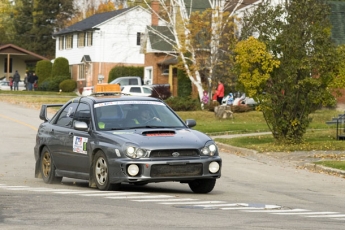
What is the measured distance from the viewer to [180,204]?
41.7 ft

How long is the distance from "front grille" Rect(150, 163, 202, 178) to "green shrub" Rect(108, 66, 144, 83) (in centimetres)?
6050

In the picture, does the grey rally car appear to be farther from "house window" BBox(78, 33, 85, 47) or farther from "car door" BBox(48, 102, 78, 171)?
"house window" BBox(78, 33, 85, 47)

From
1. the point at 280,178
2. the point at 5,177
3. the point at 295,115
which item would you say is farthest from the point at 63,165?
the point at 295,115

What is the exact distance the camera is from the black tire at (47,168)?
16.2 metres

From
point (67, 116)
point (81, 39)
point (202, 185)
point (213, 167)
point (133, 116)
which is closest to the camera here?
point (213, 167)

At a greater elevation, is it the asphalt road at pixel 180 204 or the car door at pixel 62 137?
the car door at pixel 62 137

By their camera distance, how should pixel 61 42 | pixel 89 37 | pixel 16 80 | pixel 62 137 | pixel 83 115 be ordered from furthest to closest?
pixel 61 42 < pixel 89 37 < pixel 16 80 < pixel 62 137 < pixel 83 115

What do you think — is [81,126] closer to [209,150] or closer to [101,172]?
[101,172]

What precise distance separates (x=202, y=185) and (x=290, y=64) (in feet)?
38.0

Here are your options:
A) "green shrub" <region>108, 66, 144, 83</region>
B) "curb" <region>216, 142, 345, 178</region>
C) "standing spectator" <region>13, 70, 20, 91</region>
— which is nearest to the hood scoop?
"curb" <region>216, 142, 345, 178</region>

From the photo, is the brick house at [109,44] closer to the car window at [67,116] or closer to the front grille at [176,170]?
the car window at [67,116]

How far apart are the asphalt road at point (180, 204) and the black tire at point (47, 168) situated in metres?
0.20

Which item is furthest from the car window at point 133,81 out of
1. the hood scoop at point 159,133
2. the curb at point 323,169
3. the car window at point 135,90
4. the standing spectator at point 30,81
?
the hood scoop at point 159,133

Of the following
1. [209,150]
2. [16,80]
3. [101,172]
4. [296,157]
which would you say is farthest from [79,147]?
[16,80]
